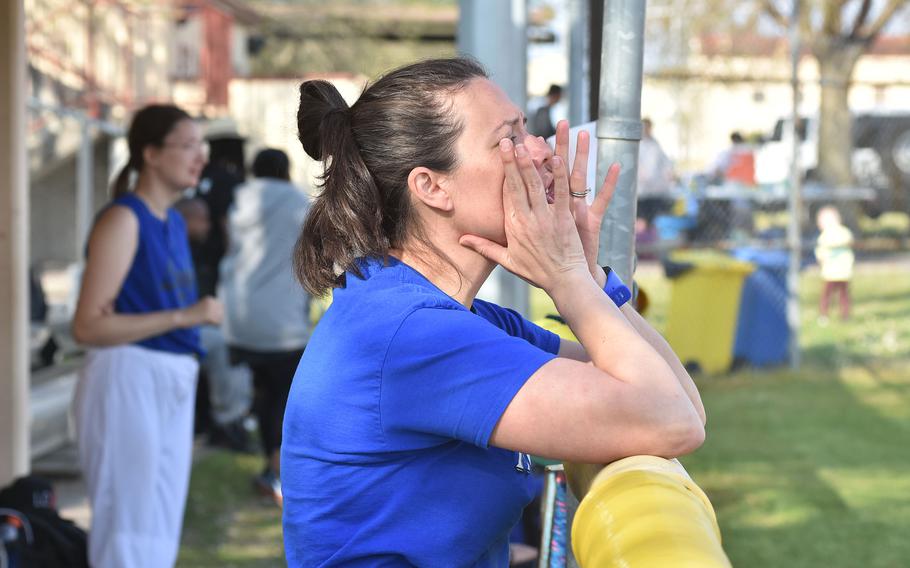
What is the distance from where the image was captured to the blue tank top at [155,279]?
418cm

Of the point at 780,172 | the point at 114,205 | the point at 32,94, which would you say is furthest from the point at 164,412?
the point at 780,172

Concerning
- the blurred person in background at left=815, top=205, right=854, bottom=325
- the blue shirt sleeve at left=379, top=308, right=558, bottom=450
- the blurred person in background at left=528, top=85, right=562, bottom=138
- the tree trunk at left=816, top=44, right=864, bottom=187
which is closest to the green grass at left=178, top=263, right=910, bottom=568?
Answer: the blurred person in background at left=815, top=205, right=854, bottom=325

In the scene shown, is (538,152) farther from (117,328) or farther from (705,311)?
(705,311)

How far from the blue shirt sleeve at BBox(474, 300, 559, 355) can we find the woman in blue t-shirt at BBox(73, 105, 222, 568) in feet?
7.64

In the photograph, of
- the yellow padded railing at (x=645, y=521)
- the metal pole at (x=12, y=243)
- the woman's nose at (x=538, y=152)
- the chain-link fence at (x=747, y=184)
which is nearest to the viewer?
the yellow padded railing at (x=645, y=521)

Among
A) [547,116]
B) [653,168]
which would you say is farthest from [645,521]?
[653,168]

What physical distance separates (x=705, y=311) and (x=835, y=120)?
6.78 meters

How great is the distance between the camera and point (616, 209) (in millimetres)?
2084

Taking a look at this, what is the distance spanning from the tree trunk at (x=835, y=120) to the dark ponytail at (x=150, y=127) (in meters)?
11.0

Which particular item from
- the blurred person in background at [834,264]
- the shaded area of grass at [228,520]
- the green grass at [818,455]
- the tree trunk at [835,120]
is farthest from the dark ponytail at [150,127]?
the tree trunk at [835,120]

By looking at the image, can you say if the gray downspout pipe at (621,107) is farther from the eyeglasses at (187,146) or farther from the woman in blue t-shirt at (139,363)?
the eyeglasses at (187,146)

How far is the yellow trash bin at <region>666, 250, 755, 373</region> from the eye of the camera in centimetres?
1003

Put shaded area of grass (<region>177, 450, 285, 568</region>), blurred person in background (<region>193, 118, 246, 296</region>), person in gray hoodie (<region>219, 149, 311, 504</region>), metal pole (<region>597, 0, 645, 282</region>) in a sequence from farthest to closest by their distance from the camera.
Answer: blurred person in background (<region>193, 118, 246, 296</region>)
person in gray hoodie (<region>219, 149, 311, 504</region>)
shaded area of grass (<region>177, 450, 285, 568</region>)
metal pole (<region>597, 0, 645, 282</region>)

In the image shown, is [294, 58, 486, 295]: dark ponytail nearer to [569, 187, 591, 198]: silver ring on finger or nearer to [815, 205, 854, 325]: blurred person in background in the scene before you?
[569, 187, 591, 198]: silver ring on finger
